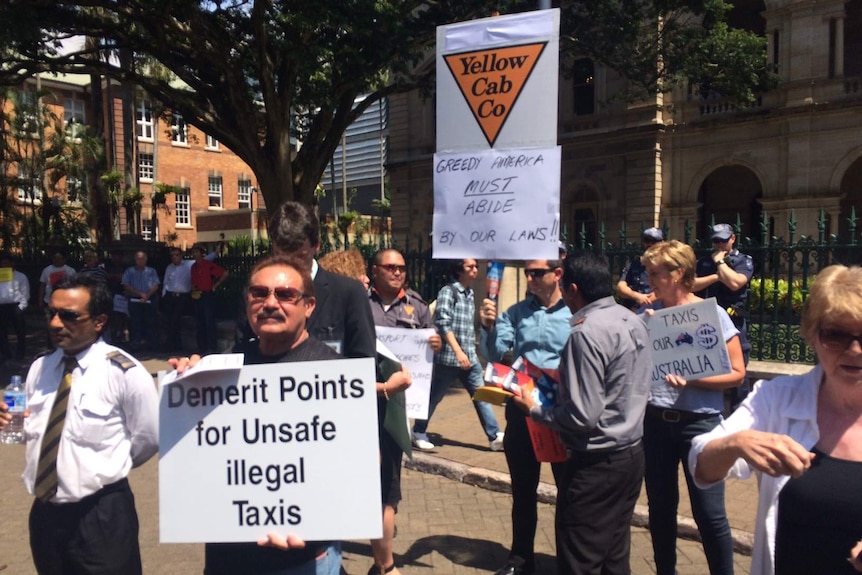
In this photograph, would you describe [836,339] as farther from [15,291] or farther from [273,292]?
[15,291]

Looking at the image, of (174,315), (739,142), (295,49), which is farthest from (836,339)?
(739,142)

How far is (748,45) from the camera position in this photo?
14719mm

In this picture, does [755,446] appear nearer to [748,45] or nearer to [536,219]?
[536,219]

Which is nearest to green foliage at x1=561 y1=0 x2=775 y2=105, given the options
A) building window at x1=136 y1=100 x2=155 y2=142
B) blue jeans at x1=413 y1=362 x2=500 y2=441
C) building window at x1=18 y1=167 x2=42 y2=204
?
blue jeans at x1=413 y1=362 x2=500 y2=441

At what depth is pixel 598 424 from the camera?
316 cm

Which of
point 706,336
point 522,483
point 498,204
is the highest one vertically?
point 498,204

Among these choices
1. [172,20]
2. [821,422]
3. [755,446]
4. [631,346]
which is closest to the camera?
[755,446]

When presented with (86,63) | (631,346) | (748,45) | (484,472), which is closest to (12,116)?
(86,63)

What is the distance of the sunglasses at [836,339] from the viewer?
1.94 meters

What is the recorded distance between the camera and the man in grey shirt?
Result: 122 inches

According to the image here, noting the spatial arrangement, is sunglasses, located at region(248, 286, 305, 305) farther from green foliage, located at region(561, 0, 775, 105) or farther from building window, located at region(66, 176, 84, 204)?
building window, located at region(66, 176, 84, 204)

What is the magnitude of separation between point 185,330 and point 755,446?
539 inches

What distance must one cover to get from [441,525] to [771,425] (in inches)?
129

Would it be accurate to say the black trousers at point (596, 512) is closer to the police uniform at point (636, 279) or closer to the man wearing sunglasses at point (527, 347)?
the man wearing sunglasses at point (527, 347)
